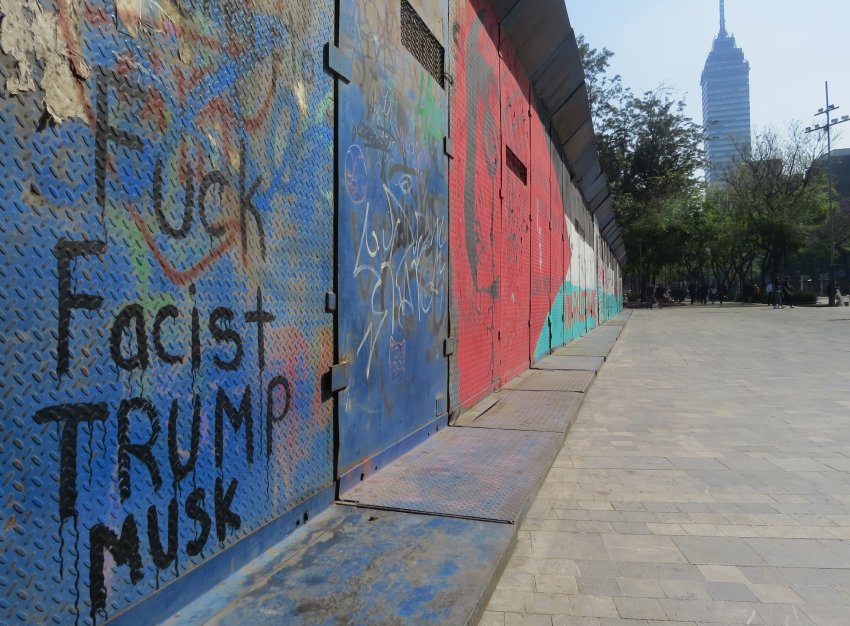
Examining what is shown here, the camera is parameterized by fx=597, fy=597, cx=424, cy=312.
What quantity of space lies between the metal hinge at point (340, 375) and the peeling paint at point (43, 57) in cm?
179

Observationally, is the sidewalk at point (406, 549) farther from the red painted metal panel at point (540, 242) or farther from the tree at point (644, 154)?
the tree at point (644, 154)

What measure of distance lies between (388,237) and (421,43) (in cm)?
178

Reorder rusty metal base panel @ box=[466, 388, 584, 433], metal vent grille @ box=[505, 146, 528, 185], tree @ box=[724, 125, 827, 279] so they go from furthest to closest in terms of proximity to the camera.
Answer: tree @ box=[724, 125, 827, 279], metal vent grille @ box=[505, 146, 528, 185], rusty metal base panel @ box=[466, 388, 584, 433]

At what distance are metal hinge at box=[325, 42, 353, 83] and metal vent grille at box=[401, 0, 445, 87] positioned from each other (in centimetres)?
109

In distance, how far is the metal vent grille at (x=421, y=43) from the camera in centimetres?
439

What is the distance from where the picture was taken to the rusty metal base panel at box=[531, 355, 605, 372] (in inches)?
369

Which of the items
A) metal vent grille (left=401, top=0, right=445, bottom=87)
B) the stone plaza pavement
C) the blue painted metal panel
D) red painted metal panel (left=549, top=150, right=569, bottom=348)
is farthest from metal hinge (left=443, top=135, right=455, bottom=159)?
red painted metal panel (left=549, top=150, right=569, bottom=348)

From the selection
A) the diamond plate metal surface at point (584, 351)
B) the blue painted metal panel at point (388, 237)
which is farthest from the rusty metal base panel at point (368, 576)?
the diamond plate metal surface at point (584, 351)

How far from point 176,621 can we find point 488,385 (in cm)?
495

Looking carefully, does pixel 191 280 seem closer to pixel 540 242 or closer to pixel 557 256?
pixel 540 242

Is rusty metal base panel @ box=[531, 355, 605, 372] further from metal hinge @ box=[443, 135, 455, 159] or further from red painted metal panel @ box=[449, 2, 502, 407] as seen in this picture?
metal hinge @ box=[443, 135, 455, 159]

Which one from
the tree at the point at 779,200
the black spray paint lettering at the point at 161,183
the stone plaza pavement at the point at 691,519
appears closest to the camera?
the black spray paint lettering at the point at 161,183

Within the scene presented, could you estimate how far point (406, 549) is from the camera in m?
2.72

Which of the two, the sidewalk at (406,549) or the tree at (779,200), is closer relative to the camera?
the sidewalk at (406,549)
